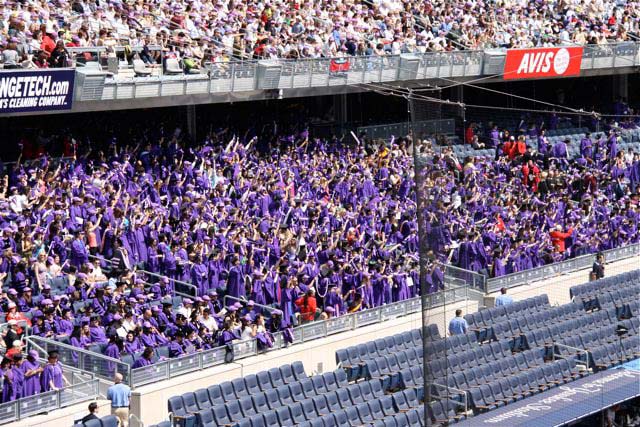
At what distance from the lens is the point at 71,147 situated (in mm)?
21000

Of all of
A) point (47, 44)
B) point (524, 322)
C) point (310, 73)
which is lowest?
point (524, 322)

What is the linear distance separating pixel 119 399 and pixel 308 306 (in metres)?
4.14

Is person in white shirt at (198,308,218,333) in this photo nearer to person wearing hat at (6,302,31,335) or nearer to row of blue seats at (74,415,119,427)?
person wearing hat at (6,302,31,335)

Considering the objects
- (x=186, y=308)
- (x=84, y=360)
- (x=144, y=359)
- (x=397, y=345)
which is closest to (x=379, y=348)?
(x=397, y=345)

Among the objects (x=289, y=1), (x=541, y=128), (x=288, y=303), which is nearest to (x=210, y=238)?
(x=288, y=303)

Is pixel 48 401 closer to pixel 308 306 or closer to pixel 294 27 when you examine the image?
pixel 308 306

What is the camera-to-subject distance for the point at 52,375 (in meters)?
14.5

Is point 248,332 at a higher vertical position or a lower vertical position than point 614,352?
higher

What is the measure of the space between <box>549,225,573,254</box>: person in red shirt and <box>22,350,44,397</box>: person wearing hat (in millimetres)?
8883

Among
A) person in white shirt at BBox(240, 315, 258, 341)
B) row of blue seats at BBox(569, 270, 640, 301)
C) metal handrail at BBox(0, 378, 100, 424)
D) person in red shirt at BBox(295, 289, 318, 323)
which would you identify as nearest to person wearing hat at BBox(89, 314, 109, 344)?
metal handrail at BBox(0, 378, 100, 424)

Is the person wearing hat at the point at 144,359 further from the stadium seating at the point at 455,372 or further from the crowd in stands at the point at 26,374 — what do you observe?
the crowd in stands at the point at 26,374

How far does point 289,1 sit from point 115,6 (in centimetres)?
493

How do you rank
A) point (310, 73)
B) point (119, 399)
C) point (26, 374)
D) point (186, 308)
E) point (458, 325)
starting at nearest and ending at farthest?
point (26, 374) < point (119, 399) < point (186, 308) < point (458, 325) < point (310, 73)

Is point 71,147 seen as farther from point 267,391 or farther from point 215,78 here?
point 267,391
